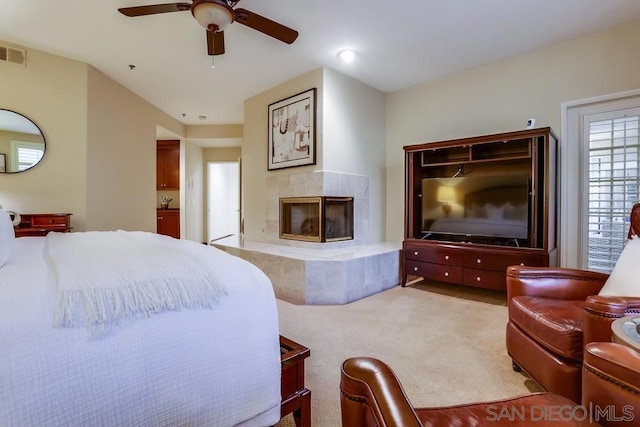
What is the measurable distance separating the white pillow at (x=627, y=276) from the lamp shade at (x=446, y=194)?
181 cm

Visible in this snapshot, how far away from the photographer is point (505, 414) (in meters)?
0.88

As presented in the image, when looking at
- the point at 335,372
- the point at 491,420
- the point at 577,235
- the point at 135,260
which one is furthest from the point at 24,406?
the point at 577,235

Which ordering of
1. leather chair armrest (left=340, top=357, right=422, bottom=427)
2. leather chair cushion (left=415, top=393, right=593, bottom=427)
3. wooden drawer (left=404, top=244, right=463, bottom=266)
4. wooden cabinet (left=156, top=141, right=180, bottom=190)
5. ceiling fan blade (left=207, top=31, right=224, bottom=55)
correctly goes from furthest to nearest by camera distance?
wooden cabinet (left=156, top=141, right=180, bottom=190) < wooden drawer (left=404, top=244, right=463, bottom=266) < ceiling fan blade (left=207, top=31, right=224, bottom=55) < leather chair cushion (left=415, top=393, right=593, bottom=427) < leather chair armrest (left=340, top=357, right=422, bottom=427)

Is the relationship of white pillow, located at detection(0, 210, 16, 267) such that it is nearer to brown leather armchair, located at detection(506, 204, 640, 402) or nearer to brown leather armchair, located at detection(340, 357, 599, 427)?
brown leather armchair, located at detection(340, 357, 599, 427)

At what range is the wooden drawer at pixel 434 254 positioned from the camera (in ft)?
10.6

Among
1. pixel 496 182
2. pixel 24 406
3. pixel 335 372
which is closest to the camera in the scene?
pixel 24 406

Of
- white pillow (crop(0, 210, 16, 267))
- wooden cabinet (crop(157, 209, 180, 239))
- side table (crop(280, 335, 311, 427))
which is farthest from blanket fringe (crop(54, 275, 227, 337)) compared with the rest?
wooden cabinet (crop(157, 209, 180, 239))

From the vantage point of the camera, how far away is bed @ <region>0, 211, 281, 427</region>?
2.31 ft

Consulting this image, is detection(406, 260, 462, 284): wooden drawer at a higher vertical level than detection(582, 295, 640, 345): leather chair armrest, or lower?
lower

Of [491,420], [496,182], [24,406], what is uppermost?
[496,182]

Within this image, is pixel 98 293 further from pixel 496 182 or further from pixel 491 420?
pixel 496 182

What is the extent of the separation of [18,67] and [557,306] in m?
5.03

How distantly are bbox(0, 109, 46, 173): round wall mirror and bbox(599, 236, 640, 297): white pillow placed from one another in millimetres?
4895

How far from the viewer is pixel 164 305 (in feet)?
2.93
